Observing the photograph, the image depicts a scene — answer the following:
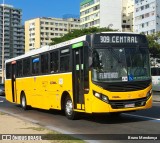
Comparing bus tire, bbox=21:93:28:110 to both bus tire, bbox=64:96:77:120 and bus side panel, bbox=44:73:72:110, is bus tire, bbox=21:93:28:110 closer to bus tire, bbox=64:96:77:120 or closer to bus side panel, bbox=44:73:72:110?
bus side panel, bbox=44:73:72:110

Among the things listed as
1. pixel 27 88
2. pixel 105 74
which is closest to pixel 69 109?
pixel 105 74

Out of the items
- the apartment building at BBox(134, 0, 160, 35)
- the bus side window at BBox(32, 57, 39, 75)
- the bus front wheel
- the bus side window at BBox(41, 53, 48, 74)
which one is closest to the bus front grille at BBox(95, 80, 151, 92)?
the bus front wheel

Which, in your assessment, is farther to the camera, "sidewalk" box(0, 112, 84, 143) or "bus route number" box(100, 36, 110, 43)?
"bus route number" box(100, 36, 110, 43)

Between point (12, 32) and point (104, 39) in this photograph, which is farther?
point (12, 32)

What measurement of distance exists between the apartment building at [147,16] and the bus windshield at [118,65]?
89.2 meters

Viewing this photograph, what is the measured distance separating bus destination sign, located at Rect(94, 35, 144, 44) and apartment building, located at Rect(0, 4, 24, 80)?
12480 centimetres

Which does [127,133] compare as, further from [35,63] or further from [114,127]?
[35,63]

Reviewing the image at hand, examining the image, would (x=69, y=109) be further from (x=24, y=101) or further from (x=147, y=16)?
(x=147, y=16)

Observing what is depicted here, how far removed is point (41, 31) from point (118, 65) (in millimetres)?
150365

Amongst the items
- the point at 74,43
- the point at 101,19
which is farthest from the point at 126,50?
the point at 101,19

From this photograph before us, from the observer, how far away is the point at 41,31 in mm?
162500

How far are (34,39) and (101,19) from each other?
49208 millimetres

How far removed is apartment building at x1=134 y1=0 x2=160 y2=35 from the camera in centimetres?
10225

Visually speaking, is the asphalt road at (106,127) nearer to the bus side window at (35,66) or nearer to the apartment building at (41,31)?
the bus side window at (35,66)
